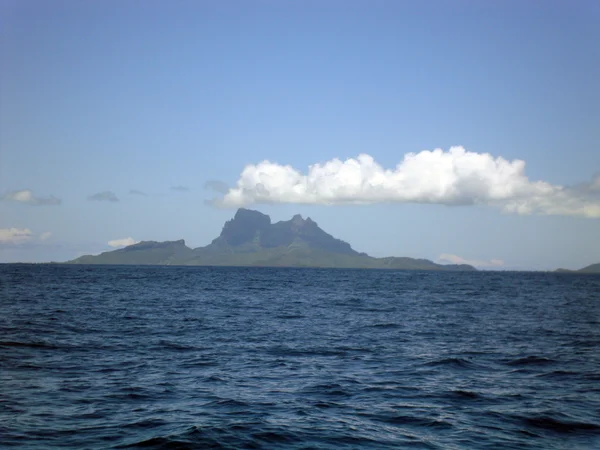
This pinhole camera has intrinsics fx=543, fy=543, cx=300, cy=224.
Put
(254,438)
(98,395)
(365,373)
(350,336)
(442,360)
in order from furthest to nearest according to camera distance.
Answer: (350,336), (442,360), (365,373), (98,395), (254,438)

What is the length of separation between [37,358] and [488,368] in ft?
81.9

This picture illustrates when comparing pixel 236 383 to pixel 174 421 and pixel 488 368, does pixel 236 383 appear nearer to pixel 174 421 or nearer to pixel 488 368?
pixel 174 421

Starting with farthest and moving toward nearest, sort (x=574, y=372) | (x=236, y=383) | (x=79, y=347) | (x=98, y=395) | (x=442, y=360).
Answer: (x=79, y=347) → (x=442, y=360) → (x=574, y=372) → (x=236, y=383) → (x=98, y=395)

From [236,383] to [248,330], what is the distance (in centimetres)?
1940

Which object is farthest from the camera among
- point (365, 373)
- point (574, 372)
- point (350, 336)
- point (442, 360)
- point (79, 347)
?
point (350, 336)

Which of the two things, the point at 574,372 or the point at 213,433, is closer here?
the point at 213,433

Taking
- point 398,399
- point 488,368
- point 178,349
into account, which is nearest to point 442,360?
point 488,368

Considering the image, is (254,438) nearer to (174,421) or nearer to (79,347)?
(174,421)

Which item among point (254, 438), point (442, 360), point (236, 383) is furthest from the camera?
point (442, 360)

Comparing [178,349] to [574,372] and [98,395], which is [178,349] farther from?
[574,372]

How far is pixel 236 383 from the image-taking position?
2494cm

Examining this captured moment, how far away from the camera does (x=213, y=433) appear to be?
17.7 meters

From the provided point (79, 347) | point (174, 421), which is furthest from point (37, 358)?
point (174, 421)

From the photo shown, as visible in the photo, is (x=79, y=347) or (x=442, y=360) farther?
(x=79, y=347)
